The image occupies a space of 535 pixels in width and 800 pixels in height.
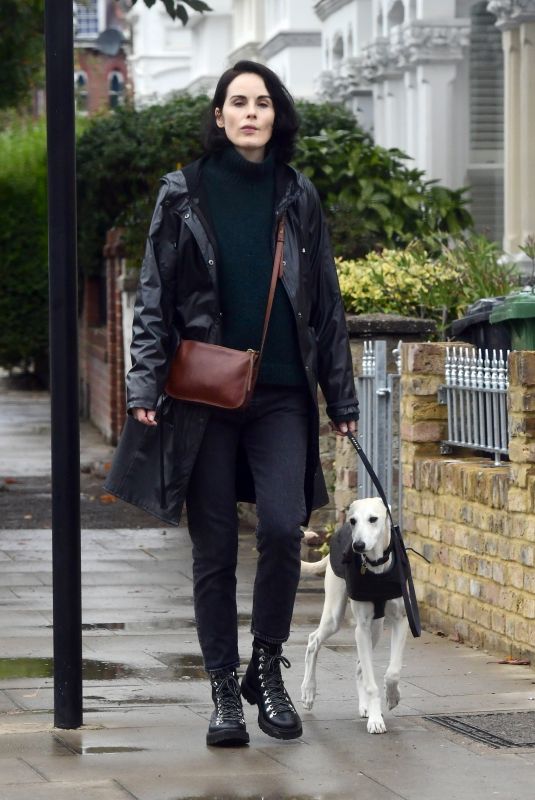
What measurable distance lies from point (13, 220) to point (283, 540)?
65.2ft

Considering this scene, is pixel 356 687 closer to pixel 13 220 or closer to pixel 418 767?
pixel 418 767

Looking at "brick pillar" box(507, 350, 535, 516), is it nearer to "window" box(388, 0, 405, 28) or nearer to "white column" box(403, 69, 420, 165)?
"white column" box(403, 69, 420, 165)

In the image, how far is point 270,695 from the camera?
5.76m

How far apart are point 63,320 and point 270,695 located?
138cm

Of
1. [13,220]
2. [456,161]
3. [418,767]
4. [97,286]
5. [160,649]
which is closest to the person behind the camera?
[418,767]

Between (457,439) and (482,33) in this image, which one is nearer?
(457,439)

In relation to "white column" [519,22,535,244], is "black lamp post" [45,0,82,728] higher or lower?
lower

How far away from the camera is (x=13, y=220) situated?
2502cm

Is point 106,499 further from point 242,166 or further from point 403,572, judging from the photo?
point 242,166

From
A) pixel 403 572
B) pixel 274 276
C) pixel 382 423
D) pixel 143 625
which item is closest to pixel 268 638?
pixel 403 572

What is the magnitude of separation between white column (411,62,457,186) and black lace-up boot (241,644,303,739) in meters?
12.7

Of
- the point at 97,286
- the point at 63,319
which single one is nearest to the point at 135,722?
the point at 63,319

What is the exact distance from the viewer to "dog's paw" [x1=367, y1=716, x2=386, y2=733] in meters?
5.80

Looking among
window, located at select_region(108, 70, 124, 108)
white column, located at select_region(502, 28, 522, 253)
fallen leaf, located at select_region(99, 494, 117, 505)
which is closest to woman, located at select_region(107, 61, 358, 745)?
fallen leaf, located at select_region(99, 494, 117, 505)
